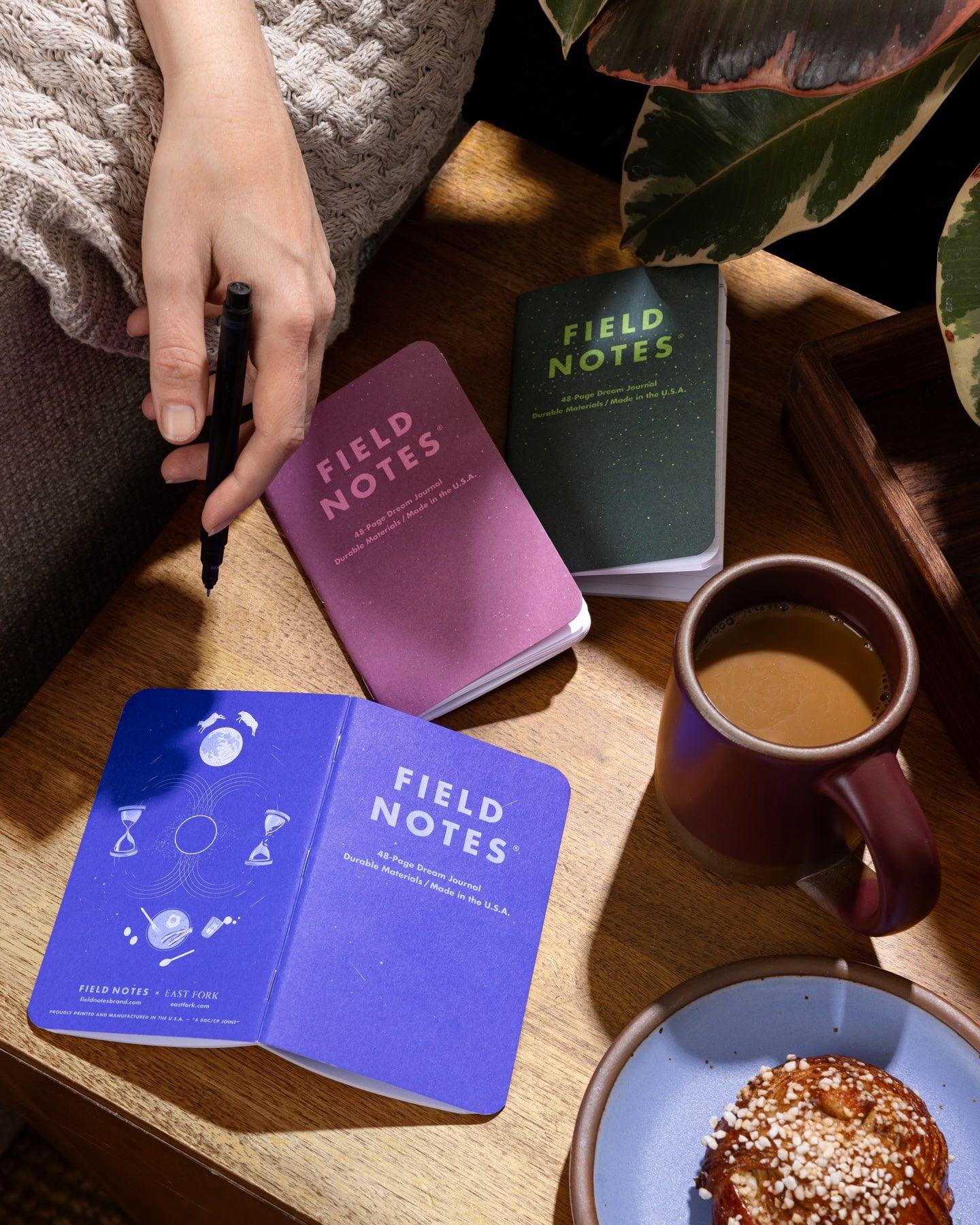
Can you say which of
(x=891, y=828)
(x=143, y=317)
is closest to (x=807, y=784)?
(x=891, y=828)

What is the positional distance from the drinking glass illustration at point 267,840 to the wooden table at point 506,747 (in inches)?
4.2

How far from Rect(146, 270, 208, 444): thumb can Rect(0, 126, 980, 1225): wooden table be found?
16cm

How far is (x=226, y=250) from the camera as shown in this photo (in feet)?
2.16

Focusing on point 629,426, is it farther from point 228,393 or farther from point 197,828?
point 197,828

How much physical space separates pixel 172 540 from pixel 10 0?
14.2 inches

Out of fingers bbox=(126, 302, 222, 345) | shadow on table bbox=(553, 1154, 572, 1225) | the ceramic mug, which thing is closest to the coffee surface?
the ceramic mug

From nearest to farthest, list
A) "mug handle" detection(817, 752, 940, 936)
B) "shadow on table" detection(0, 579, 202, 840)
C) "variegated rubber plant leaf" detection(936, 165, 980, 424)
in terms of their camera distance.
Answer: "mug handle" detection(817, 752, 940, 936) → "variegated rubber plant leaf" detection(936, 165, 980, 424) → "shadow on table" detection(0, 579, 202, 840)

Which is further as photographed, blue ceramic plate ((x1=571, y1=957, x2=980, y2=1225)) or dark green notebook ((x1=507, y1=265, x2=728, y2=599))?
dark green notebook ((x1=507, y1=265, x2=728, y2=599))

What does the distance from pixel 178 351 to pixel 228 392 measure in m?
0.04

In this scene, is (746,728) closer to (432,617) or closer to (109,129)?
(432,617)

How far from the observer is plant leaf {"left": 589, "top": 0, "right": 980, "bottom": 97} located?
533 millimetres

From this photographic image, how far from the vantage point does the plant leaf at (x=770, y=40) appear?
533mm

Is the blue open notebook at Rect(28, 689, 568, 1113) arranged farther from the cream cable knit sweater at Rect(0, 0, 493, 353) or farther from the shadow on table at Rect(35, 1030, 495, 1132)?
the cream cable knit sweater at Rect(0, 0, 493, 353)

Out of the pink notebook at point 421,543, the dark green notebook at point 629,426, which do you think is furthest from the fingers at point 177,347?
the dark green notebook at point 629,426
